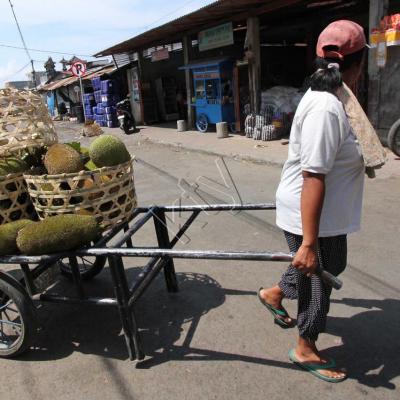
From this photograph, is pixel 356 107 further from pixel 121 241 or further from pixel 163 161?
pixel 163 161

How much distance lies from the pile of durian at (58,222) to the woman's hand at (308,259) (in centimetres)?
107

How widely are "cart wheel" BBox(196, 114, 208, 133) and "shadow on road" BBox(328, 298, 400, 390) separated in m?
10.8

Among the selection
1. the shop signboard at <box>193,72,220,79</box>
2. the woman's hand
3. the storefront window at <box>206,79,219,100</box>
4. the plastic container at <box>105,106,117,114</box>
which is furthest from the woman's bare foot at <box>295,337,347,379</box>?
the plastic container at <box>105,106,117,114</box>

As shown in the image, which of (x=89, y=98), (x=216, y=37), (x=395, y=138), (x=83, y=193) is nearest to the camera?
(x=83, y=193)

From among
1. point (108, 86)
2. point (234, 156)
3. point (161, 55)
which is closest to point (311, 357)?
point (234, 156)

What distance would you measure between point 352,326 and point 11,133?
7.82 feet

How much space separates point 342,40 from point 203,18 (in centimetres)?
1033

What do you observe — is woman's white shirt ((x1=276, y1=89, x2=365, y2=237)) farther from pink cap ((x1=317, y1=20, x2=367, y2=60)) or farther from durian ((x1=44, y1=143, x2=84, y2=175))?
durian ((x1=44, y1=143, x2=84, y2=175))

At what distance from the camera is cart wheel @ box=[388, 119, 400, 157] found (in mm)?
A: 6609

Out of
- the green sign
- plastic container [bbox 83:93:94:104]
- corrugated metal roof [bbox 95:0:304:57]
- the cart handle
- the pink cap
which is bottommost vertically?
plastic container [bbox 83:93:94:104]

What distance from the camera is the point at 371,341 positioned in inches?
98.2

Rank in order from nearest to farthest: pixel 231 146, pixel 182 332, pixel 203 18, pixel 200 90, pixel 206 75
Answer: pixel 182 332 < pixel 231 146 < pixel 203 18 < pixel 206 75 < pixel 200 90

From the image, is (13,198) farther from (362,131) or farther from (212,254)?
(362,131)

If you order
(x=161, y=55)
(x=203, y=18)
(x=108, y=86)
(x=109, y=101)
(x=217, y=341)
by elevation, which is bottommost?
(x=217, y=341)
